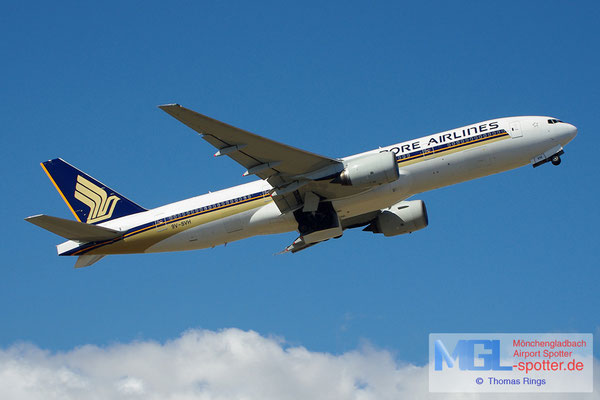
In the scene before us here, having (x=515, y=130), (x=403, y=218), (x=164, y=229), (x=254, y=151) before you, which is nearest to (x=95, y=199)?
(x=164, y=229)

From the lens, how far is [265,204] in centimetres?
4247

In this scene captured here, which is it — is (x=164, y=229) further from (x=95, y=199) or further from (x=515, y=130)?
(x=515, y=130)

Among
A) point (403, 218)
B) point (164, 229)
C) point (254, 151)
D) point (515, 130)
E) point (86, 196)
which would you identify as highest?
point (515, 130)

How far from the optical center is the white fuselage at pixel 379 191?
134ft

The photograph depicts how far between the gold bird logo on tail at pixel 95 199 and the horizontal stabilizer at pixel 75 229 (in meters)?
2.33

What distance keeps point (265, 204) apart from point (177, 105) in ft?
32.4

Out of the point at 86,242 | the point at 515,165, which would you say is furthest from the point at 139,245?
the point at 515,165

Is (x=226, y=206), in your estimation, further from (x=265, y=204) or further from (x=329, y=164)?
(x=329, y=164)

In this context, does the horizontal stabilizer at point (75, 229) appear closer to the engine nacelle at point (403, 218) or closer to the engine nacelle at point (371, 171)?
the engine nacelle at point (371, 171)

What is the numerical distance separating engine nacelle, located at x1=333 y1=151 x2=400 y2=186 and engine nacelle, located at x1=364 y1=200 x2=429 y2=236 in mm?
7488

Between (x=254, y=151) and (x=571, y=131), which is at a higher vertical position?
(x=571, y=131)

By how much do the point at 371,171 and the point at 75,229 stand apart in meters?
16.5

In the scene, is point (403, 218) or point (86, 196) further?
point (86, 196)

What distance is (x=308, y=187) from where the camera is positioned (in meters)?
41.1
